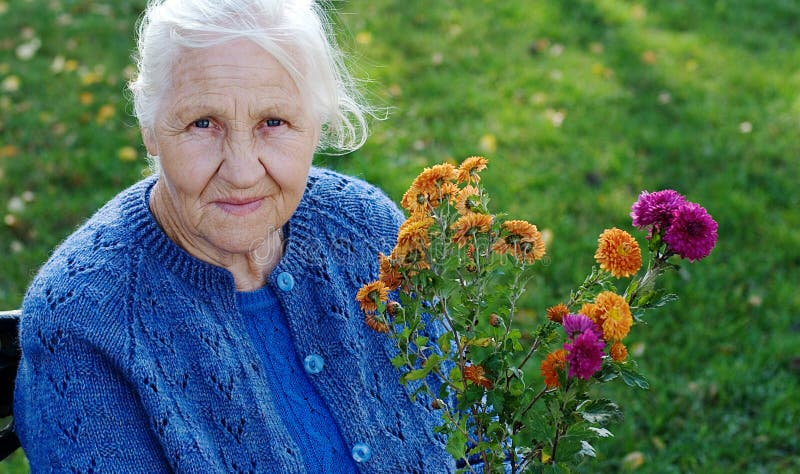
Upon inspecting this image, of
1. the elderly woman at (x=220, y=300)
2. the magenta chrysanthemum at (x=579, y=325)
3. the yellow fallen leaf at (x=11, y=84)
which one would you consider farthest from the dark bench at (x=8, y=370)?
the yellow fallen leaf at (x=11, y=84)

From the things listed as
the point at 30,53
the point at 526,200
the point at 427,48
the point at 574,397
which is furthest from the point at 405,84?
the point at 574,397

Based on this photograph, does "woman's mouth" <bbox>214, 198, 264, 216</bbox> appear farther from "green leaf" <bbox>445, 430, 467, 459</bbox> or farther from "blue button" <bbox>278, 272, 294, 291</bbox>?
"green leaf" <bbox>445, 430, 467, 459</bbox>

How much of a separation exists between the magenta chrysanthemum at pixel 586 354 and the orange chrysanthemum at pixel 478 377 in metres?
0.22

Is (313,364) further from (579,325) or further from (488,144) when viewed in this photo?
(488,144)

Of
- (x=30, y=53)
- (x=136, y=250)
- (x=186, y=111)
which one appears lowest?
(x=30, y=53)

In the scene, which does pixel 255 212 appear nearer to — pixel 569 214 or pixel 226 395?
pixel 226 395

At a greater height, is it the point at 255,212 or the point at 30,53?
the point at 255,212

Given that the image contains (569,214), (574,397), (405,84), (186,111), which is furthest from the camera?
(405,84)

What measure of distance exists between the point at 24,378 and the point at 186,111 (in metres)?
0.70

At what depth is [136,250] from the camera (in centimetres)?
186

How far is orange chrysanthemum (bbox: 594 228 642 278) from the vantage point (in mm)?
1304

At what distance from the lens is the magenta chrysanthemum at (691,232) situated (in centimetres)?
126

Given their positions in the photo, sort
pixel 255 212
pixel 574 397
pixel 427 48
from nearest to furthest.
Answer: pixel 574 397 < pixel 255 212 < pixel 427 48

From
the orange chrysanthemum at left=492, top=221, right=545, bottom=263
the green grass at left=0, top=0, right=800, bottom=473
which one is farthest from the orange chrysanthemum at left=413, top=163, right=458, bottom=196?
the green grass at left=0, top=0, right=800, bottom=473
